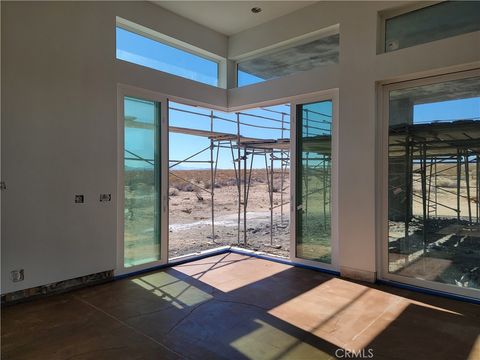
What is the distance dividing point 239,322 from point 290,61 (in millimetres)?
3253

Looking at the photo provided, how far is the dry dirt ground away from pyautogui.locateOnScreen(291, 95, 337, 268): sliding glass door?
766 mm

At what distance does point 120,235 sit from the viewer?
11.7 ft

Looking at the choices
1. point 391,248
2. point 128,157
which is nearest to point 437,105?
point 391,248

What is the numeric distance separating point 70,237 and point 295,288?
229 cm

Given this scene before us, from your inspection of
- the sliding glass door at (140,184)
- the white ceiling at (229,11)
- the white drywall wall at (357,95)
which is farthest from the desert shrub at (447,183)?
the sliding glass door at (140,184)

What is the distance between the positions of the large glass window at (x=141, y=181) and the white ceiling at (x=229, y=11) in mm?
1227

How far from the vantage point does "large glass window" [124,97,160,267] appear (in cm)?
367

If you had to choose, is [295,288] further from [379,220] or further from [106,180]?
[106,180]

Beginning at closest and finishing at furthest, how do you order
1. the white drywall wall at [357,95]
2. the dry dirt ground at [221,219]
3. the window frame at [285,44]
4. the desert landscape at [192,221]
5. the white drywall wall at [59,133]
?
the white drywall wall at [59,133]
the white drywall wall at [357,95]
the desert landscape at [192,221]
the window frame at [285,44]
the dry dirt ground at [221,219]

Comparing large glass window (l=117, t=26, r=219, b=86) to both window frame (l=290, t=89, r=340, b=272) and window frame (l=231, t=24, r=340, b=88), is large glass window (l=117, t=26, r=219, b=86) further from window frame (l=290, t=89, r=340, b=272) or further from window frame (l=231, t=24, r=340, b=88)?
window frame (l=290, t=89, r=340, b=272)

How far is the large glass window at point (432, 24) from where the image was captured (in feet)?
9.64

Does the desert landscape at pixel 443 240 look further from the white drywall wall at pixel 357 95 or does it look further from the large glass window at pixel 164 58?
the large glass window at pixel 164 58

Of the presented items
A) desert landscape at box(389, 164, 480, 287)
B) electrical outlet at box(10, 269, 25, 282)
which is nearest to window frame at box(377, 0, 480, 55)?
desert landscape at box(389, 164, 480, 287)

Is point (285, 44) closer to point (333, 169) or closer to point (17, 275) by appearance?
point (333, 169)
